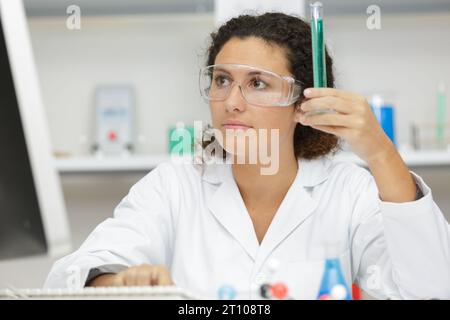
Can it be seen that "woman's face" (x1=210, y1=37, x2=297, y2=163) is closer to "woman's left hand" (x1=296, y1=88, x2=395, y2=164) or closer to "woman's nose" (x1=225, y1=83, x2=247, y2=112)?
"woman's nose" (x1=225, y1=83, x2=247, y2=112)

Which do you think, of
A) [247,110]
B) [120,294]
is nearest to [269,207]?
[247,110]

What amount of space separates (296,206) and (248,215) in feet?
0.30

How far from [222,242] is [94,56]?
1.11m

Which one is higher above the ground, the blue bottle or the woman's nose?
the woman's nose

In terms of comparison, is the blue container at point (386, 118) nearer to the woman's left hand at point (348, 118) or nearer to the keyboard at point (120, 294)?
the woman's left hand at point (348, 118)

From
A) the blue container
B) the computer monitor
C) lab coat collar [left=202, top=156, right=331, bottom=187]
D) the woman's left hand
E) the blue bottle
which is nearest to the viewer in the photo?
the computer monitor

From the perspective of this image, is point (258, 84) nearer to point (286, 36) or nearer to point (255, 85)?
point (255, 85)

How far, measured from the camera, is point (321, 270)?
0.80 m

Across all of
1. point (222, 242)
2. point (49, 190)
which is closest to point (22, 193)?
point (49, 190)

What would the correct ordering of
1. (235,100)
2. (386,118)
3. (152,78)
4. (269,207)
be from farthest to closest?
(152,78), (386,118), (269,207), (235,100)

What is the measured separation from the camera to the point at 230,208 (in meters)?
1.12

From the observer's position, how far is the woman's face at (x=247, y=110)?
1052mm

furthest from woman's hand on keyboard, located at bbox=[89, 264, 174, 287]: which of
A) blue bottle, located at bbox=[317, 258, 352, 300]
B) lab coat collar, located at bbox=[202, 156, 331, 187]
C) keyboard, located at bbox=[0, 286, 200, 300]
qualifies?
lab coat collar, located at bbox=[202, 156, 331, 187]

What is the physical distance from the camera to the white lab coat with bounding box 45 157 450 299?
92cm
